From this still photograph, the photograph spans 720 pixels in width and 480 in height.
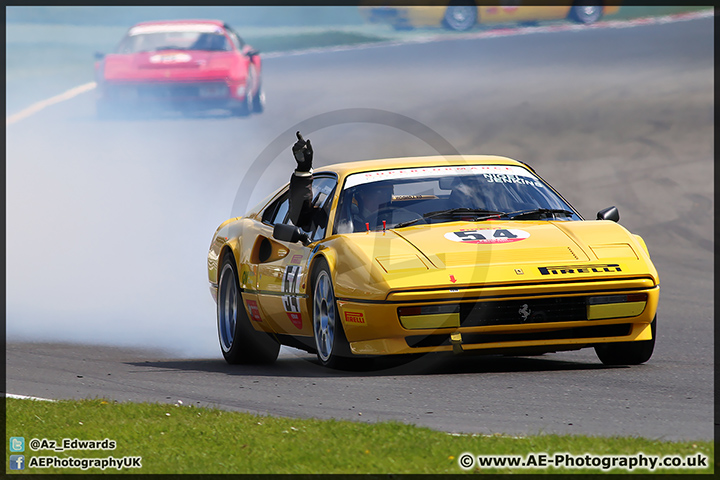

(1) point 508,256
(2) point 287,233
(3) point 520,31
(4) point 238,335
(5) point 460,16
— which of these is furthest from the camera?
(3) point 520,31

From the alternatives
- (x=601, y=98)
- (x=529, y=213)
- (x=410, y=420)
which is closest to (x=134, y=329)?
(x=529, y=213)

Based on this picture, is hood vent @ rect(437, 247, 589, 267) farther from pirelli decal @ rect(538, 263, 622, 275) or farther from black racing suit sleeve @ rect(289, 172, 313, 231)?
black racing suit sleeve @ rect(289, 172, 313, 231)

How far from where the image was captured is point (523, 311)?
677cm

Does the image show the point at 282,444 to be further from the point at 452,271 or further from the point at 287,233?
the point at 287,233

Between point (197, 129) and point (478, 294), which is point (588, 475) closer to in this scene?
point (478, 294)

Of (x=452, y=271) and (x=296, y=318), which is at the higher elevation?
(x=452, y=271)

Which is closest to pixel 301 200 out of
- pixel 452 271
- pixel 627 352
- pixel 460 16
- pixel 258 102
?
pixel 452 271

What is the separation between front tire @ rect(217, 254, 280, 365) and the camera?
8.72m

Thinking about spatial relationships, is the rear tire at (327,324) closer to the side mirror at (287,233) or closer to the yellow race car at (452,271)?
the yellow race car at (452,271)

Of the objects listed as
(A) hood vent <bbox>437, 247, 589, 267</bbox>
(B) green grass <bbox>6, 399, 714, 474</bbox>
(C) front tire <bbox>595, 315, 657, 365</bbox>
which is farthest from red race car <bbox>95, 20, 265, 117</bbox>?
(B) green grass <bbox>6, 399, 714, 474</bbox>

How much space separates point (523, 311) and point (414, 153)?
46.7 feet

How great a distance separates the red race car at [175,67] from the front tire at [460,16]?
8.59m

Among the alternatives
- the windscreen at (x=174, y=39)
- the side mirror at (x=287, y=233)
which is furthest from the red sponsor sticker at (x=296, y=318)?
the windscreen at (x=174, y=39)

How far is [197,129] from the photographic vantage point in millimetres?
22625
